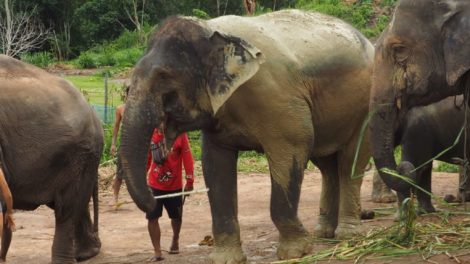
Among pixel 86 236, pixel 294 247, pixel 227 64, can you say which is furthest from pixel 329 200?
pixel 86 236

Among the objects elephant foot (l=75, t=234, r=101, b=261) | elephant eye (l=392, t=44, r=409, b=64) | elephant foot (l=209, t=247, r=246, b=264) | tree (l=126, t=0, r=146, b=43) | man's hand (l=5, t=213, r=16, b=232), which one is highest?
elephant eye (l=392, t=44, r=409, b=64)

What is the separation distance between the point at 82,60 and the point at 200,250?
30637 mm

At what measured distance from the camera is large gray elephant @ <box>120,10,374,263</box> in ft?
23.1

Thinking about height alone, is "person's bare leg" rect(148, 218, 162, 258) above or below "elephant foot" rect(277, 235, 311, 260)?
below

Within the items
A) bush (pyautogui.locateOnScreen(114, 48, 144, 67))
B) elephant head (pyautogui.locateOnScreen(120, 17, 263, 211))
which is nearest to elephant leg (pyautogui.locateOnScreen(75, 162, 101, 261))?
elephant head (pyautogui.locateOnScreen(120, 17, 263, 211))

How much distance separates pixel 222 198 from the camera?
7.77 metres

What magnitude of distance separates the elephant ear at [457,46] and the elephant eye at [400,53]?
0.28 m

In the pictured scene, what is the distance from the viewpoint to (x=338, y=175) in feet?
28.7

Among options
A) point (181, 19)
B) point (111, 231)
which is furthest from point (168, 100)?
point (111, 231)

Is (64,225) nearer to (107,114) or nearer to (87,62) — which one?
(107,114)

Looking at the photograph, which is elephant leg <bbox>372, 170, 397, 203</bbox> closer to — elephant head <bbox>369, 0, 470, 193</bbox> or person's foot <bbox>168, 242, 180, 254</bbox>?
person's foot <bbox>168, 242, 180, 254</bbox>

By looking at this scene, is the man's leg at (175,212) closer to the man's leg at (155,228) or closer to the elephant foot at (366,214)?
the man's leg at (155,228)

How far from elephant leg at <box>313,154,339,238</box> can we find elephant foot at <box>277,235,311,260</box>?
1.02 meters

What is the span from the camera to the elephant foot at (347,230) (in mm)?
8367
